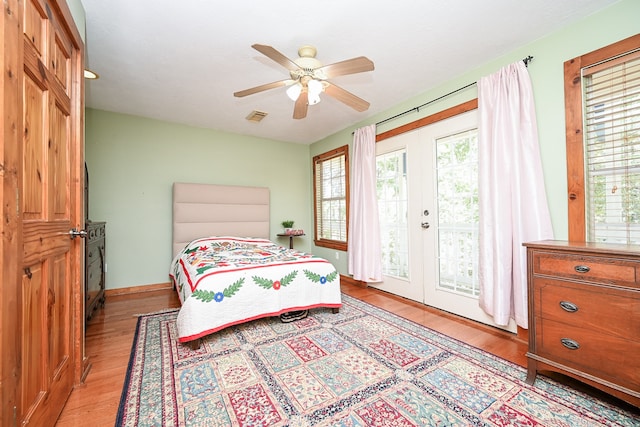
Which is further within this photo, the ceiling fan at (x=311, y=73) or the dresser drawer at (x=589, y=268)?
the ceiling fan at (x=311, y=73)

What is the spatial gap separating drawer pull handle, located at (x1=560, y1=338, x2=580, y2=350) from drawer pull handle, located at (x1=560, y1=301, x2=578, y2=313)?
17cm

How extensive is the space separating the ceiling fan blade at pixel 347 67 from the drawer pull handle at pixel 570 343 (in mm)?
2082

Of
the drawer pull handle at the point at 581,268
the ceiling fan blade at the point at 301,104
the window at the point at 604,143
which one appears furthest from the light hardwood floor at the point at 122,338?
the ceiling fan blade at the point at 301,104

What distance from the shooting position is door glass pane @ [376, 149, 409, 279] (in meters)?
3.40

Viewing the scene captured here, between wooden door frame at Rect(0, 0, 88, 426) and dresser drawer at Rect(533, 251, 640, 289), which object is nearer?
wooden door frame at Rect(0, 0, 88, 426)

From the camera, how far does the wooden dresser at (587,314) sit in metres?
1.35

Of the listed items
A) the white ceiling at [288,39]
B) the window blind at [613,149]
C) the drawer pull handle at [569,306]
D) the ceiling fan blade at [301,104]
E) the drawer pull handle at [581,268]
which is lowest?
the drawer pull handle at [569,306]

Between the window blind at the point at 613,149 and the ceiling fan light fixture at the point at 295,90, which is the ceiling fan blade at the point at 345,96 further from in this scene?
the window blind at the point at 613,149

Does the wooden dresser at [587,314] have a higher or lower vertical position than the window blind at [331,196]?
lower

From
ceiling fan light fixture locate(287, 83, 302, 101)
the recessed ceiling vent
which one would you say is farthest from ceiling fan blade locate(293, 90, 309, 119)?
the recessed ceiling vent

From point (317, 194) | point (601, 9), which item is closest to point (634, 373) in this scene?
point (601, 9)

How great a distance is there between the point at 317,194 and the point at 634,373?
4.28 meters

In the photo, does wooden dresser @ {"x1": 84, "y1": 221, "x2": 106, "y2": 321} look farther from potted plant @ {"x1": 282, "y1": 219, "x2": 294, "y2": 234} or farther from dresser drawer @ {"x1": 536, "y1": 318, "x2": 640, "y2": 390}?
dresser drawer @ {"x1": 536, "y1": 318, "x2": 640, "y2": 390}

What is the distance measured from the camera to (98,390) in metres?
1.64
